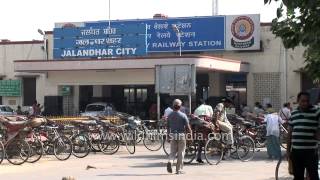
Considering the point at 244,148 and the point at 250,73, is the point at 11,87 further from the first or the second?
the point at 244,148

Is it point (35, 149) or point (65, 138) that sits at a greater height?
point (65, 138)

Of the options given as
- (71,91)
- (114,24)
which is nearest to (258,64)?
(114,24)

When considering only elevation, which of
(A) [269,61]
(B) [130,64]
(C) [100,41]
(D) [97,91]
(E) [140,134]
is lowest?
(E) [140,134]

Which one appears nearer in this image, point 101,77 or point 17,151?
point 17,151

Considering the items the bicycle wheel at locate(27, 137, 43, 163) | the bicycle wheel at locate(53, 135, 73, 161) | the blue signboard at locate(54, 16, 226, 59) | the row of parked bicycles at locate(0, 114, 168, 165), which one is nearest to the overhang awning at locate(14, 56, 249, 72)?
the blue signboard at locate(54, 16, 226, 59)

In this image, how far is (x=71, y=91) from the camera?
137 feet

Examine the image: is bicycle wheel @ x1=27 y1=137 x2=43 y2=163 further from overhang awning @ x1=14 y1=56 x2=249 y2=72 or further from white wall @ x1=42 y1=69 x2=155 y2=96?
white wall @ x1=42 y1=69 x2=155 y2=96

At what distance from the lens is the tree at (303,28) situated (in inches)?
290

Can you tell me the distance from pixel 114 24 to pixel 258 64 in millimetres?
9035

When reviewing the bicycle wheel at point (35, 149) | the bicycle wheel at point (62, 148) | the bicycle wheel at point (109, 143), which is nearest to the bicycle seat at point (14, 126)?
the bicycle wheel at point (35, 149)

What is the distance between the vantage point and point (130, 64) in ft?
115

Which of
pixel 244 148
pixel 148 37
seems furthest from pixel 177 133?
pixel 148 37

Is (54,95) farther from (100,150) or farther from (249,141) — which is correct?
(249,141)

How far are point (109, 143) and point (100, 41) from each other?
1669cm
